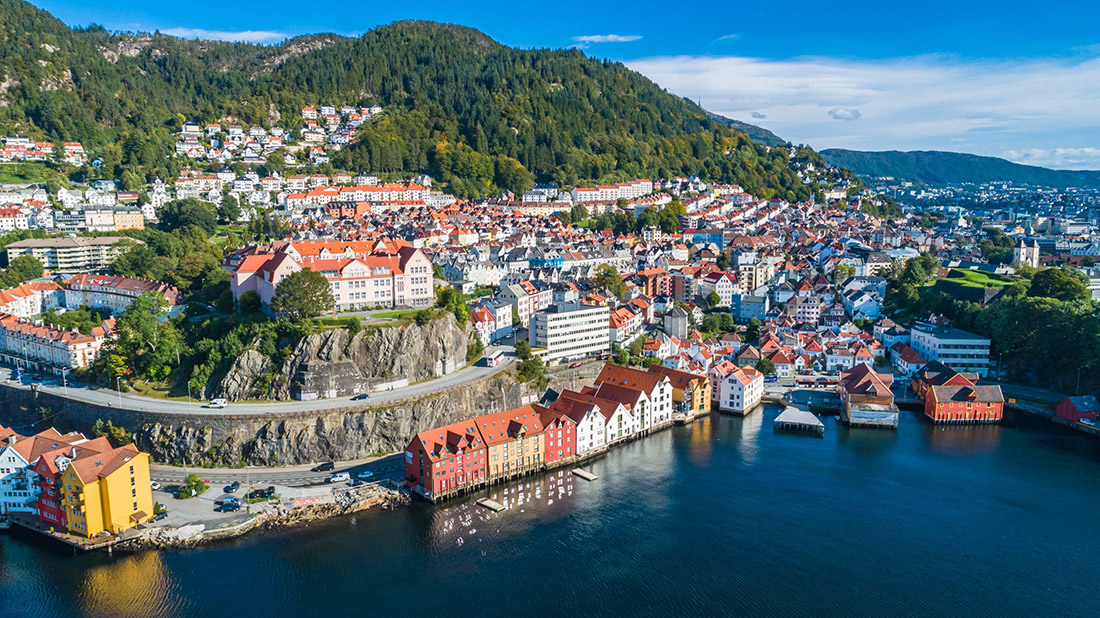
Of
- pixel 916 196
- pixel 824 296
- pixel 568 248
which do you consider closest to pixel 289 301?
pixel 568 248

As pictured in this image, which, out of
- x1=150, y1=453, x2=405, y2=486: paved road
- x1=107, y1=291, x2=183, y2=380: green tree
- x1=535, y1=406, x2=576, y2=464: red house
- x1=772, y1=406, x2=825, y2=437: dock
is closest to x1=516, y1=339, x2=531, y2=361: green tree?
x1=535, y1=406, x2=576, y2=464: red house

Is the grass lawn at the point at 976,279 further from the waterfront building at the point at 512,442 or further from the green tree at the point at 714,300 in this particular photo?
the waterfront building at the point at 512,442

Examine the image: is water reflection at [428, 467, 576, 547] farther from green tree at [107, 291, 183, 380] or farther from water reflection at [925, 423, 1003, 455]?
water reflection at [925, 423, 1003, 455]

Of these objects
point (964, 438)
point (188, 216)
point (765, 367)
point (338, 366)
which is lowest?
point (964, 438)

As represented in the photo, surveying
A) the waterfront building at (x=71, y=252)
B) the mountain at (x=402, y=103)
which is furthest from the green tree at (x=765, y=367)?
the mountain at (x=402, y=103)

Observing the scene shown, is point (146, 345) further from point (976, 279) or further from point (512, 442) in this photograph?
point (976, 279)

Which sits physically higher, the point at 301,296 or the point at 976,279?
the point at 301,296

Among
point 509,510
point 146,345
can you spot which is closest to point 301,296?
point 146,345

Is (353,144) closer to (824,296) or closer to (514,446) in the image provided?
(824,296)
